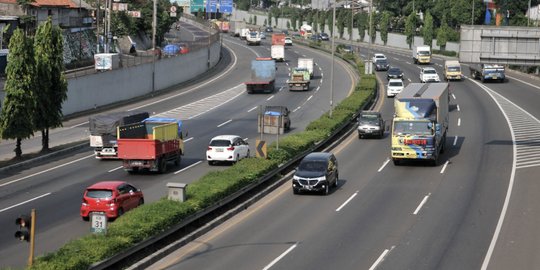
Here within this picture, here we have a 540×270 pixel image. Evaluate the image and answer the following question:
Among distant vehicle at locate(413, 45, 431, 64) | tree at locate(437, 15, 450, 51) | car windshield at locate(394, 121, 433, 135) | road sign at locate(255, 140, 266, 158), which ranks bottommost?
road sign at locate(255, 140, 266, 158)

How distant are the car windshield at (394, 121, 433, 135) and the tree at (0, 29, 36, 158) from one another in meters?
22.2

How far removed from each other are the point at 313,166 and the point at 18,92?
66.4ft

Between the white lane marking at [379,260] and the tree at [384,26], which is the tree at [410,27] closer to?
the tree at [384,26]

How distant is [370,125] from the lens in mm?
57438

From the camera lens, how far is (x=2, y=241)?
30031 millimetres

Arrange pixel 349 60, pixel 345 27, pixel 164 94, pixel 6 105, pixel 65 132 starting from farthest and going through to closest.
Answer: pixel 345 27 < pixel 349 60 < pixel 164 94 < pixel 65 132 < pixel 6 105

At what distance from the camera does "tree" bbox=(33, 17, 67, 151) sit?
2032 inches

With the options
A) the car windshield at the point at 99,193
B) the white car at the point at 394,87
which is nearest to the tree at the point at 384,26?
the white car at the point at 394,87

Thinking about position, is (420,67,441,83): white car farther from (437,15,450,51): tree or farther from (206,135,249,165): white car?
(437,15,450,51): tree

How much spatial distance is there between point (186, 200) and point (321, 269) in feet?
27.2

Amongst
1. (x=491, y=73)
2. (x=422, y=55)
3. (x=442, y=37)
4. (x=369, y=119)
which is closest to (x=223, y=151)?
(x=369, y=119)

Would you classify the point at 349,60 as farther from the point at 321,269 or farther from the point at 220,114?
the point at 321,269

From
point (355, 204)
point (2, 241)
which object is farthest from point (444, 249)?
point (2, 241)

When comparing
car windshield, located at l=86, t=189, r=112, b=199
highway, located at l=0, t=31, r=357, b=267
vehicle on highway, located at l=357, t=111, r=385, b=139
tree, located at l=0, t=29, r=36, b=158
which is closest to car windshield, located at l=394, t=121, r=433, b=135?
highway, located at l=0, t=31, r=357, b=267
